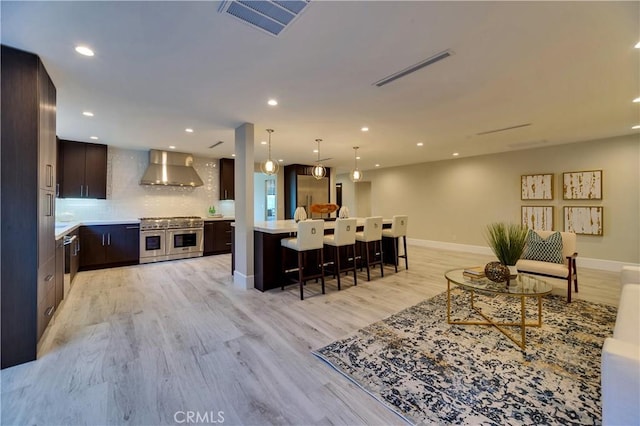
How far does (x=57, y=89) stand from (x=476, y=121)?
18.3 feet

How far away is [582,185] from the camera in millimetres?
5480

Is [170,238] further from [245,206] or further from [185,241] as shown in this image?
[245,206]

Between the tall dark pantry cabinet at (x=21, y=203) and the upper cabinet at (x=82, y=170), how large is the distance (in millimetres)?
3913

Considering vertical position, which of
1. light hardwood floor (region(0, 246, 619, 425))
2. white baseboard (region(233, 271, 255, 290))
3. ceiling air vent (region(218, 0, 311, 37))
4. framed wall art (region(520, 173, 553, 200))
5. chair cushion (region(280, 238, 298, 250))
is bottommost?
light hardwood floor (region(0, 246, 619, 425))

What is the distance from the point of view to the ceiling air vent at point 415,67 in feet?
7.47

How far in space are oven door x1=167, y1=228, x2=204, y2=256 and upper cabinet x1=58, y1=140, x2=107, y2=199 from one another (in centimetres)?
162

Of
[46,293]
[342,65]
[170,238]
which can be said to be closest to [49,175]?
[46,293]

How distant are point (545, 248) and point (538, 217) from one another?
2.55 meters

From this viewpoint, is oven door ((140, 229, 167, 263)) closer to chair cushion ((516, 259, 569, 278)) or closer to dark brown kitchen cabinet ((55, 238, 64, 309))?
dark brown kitchen cabinet ((55, 238, 64, 309))

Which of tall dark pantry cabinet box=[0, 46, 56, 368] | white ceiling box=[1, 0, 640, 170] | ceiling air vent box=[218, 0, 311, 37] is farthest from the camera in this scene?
tall dark pantry cabinet box=[0, 46, 56, 368]

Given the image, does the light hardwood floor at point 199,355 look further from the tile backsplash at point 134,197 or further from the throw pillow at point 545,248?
the tile backsplash at point 134,197

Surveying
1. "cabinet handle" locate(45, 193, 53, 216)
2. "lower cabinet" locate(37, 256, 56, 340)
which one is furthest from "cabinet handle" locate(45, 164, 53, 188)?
"lower cabinet" locate(37, 256, 56, 340)

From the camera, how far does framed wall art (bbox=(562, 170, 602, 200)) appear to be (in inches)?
209

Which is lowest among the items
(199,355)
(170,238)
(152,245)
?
(199,355)
